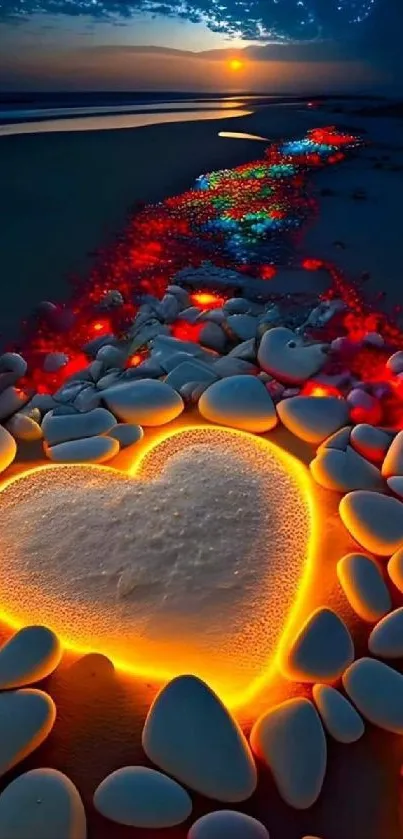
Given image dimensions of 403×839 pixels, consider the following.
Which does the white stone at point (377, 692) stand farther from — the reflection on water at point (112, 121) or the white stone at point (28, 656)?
the reflection on water at point (112, 121)

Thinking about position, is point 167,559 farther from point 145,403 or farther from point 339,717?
point 145,403

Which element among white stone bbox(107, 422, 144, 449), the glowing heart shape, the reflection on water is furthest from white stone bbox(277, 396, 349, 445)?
the reflection on water

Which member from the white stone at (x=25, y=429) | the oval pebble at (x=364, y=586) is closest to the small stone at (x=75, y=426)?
the white stone at (x=25, y=429)

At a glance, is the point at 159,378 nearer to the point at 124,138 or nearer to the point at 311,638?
the point at 311,638

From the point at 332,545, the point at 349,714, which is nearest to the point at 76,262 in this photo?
the point at 332,545

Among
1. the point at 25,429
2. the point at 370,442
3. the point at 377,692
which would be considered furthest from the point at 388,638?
the point at 25,429

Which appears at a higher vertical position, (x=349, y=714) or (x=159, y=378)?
(x=159, y=378)
